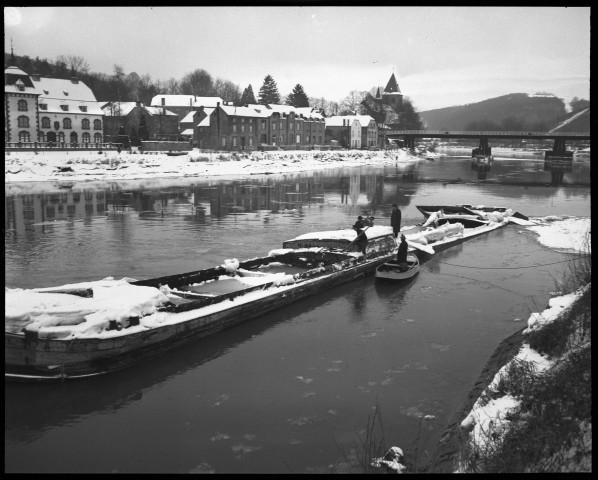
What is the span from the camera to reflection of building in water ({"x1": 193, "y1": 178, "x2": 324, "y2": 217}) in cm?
3859

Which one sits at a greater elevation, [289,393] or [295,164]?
[295,164]

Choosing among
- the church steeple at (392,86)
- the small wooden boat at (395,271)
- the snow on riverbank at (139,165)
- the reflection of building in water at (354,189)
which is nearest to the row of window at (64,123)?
the snow on riverbank at (139,165)

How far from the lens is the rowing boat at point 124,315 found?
11.0 meters

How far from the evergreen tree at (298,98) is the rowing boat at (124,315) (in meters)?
133

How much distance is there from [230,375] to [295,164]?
73.7 meters

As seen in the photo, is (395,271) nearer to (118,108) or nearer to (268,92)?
(118,108)

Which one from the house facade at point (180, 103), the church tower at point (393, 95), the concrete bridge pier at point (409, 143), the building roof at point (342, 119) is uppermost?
the church tower at point (393, 95)

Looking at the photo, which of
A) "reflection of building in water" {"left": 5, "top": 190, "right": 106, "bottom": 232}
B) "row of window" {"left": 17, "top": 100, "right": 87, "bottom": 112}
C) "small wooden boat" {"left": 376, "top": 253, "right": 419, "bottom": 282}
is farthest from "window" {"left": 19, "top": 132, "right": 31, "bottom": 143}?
"small wooden boat" {"left": 376, "top": 253, "right": 419, "bottom": 282}

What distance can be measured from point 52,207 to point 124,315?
90.9 ft

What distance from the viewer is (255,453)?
28.8 feet

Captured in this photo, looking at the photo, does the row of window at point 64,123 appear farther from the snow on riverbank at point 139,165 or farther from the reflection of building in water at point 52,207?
the reflection of building in water at point 52,207

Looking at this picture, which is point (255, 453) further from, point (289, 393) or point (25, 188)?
point (25, 188)

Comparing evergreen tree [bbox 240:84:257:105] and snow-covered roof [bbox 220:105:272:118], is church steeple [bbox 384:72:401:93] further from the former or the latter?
snow-covered roof [bbox 220:105:272:118]
